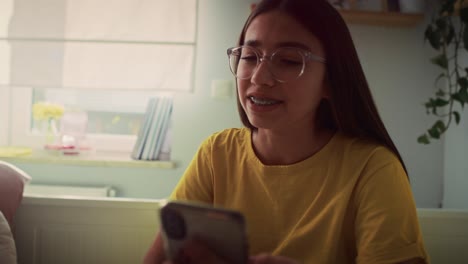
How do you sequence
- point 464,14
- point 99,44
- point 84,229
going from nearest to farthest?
point 84,229 < point 464,14 < point 99,44

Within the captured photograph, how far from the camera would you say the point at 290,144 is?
1.02m

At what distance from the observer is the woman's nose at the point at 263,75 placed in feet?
2.96

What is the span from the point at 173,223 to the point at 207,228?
6 centimetres

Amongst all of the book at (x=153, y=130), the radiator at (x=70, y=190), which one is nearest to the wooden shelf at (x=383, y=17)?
the book at (x=153, y=130)

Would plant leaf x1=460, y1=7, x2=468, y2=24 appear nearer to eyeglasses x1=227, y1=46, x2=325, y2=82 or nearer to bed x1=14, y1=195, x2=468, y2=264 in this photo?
eyeglasses x1=227, y1=46, x2=325, y2=82

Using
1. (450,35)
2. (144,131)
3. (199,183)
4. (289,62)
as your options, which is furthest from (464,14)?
(144,131)

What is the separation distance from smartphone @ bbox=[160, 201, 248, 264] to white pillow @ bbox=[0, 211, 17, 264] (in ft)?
1.96

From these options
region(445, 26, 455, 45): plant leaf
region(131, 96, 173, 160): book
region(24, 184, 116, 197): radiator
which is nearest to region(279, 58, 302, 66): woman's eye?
region(445, 26, 455, 45): plant leaf

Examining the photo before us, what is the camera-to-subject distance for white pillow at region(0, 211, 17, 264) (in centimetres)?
105

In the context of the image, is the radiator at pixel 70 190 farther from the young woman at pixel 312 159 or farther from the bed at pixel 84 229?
the young woman at pixel 312 159

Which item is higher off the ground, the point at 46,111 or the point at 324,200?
the point at 46,111

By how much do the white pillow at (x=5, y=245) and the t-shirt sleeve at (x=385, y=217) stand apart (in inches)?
31.3

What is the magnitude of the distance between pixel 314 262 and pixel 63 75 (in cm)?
166

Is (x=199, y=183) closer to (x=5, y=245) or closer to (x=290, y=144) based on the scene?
(x=290, y=144)
